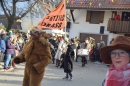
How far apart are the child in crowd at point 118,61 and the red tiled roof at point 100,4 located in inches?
791

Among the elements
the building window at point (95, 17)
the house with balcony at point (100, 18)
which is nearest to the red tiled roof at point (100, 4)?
the house with balcony at point (100, 18)

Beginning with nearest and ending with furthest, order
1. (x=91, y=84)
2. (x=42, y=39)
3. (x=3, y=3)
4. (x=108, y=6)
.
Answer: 1. (x=42, y=39)
2. (x=91, y=84)
3. (x=108, y=6)
4. (x=3, y=3)

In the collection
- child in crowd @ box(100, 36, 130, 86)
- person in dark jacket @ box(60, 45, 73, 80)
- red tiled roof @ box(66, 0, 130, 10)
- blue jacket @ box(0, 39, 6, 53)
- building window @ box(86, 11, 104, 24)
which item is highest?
red tiled roof @ box(66, 0, 130, 10)

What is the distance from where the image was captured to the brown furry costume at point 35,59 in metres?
5.45

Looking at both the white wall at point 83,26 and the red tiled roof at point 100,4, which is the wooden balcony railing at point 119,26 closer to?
the white wall at point 83,26

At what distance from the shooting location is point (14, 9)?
88.3 ft

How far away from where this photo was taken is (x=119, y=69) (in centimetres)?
239

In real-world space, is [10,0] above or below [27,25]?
above

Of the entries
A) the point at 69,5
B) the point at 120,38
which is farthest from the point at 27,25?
the point at 120,38

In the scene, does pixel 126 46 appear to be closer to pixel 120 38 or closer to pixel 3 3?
pixel 120 38

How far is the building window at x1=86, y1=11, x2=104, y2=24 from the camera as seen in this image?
2358 centimetres

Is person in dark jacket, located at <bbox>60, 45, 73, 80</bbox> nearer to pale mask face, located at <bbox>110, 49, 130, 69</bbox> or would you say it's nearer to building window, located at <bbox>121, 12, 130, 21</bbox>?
pale mask face, located at <bbox>110, 49, 130, 69</bbox>

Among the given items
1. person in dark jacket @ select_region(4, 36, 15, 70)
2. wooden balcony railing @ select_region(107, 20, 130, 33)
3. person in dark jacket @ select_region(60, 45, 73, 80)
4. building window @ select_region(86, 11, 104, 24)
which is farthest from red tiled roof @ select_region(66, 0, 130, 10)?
person in dark jacket @ select_region(4, 36, 15, 70)

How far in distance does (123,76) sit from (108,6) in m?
20.8
